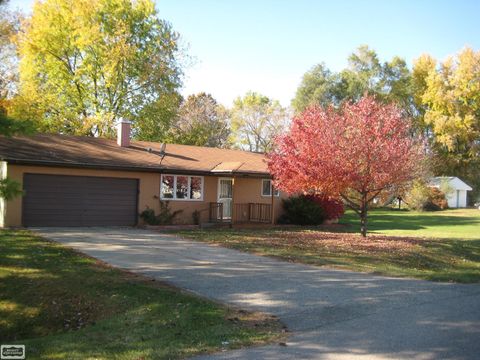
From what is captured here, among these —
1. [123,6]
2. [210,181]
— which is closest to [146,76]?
[123,6]

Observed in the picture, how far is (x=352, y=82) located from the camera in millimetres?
54031

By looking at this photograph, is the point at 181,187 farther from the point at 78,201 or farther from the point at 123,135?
the point at 78,201

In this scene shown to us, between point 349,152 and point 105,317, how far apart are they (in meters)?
11.2

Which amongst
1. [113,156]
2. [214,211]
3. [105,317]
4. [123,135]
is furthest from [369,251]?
[123,135]

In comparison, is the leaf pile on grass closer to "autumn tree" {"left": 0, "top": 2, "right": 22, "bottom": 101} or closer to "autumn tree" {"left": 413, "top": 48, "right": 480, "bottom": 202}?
"autumn tree" {"left": 0, "top": 2, "right": 22, "bottom": 101}

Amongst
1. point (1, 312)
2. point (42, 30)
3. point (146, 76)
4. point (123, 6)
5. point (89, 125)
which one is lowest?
point (1, 312)

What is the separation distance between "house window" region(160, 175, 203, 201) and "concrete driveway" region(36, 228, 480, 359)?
7734mm

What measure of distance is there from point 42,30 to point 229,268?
27.6 m

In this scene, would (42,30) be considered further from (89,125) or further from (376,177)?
(376,177)

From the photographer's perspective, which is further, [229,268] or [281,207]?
[281,207]

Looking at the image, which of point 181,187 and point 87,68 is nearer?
point 181,187

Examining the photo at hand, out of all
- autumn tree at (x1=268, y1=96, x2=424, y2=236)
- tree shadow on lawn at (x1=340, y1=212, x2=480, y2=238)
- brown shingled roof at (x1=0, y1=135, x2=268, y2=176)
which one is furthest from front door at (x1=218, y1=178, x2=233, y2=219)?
autumn tree at (x1=268, y1=96, x2=424, y2=236)

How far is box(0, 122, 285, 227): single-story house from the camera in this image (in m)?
18.9

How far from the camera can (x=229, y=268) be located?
37.9ft
